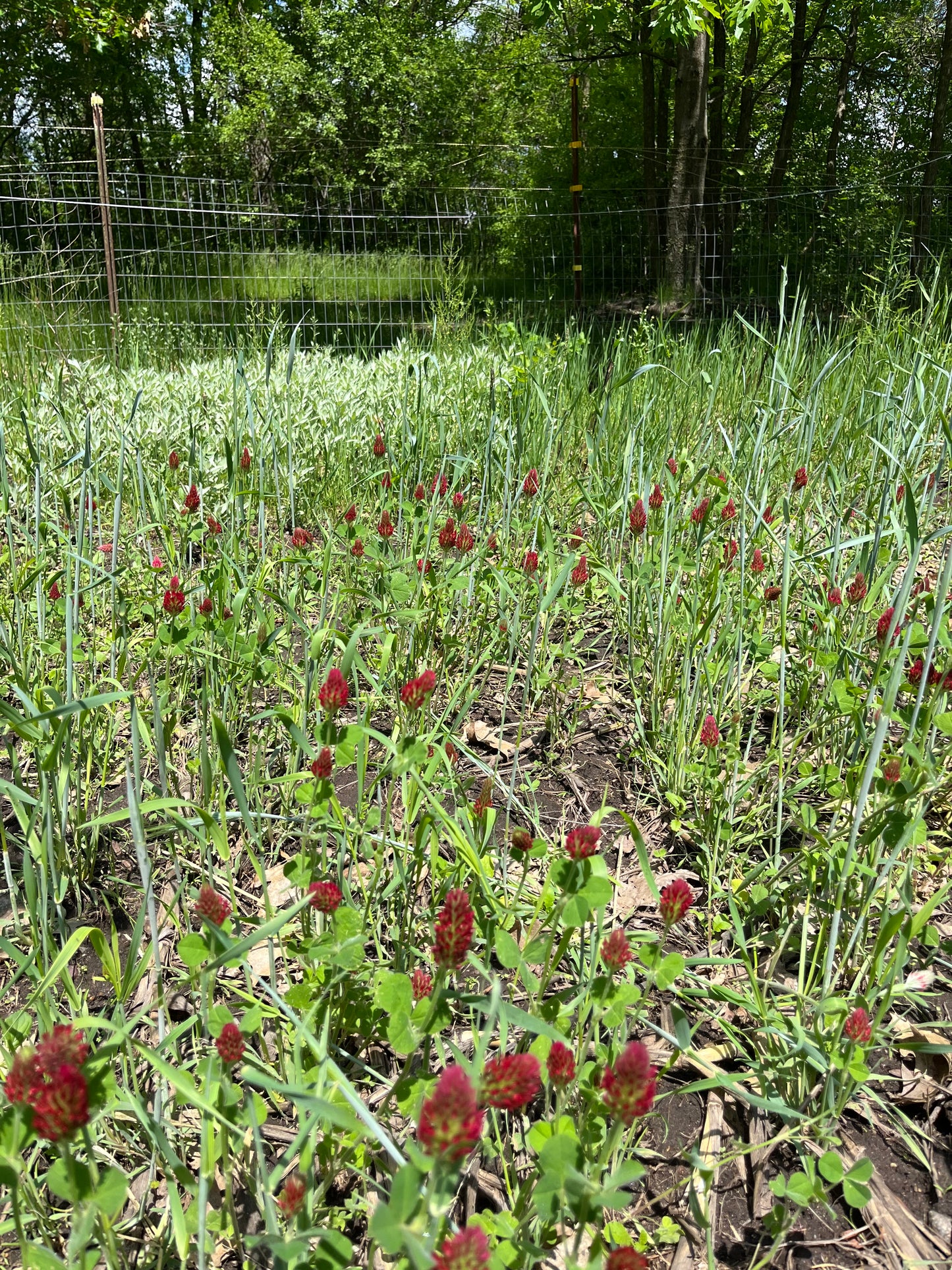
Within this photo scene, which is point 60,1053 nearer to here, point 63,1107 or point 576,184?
point 63,1107

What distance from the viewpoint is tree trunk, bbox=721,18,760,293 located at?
368 inches

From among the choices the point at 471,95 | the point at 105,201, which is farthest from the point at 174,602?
the point at 471,95

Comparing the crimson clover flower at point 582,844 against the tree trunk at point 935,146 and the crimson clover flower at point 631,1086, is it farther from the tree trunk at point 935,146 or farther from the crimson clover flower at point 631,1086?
the tree trunk at point 935,146

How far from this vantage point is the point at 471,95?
1848cm

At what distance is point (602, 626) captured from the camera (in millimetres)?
2291

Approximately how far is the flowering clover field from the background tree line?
6539mm

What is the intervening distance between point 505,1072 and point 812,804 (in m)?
1.17

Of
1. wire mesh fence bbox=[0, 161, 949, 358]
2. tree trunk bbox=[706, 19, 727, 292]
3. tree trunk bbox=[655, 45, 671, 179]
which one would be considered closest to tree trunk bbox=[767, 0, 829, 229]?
wire mesh fence bbox=[0, 161, 949, 358]

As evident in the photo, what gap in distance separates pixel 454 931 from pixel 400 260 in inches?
324

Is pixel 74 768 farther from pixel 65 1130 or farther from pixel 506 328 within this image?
pixel 506 328

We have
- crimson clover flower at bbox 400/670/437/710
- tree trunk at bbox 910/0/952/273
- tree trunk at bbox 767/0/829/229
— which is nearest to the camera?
crimson clover flower at bbox 400/670/437/710

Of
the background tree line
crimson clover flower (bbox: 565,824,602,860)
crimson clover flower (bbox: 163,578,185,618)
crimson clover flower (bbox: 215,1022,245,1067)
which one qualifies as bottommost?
crimson clover flower (bbox: 215,1022,245,1067)

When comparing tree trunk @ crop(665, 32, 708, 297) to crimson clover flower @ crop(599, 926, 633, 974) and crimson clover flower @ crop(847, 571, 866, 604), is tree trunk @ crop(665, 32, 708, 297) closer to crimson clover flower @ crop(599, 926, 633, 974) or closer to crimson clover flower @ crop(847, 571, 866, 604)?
crimson clover flower @ crop(847, 571, 866, 604)

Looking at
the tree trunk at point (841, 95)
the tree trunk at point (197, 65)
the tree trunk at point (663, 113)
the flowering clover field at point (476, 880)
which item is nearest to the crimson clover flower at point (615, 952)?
the flowering clover field at point (476, 880)
